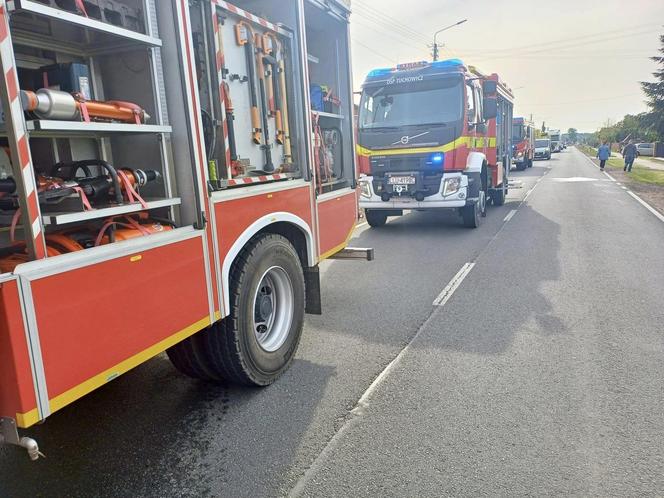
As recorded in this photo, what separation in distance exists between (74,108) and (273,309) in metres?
2.19

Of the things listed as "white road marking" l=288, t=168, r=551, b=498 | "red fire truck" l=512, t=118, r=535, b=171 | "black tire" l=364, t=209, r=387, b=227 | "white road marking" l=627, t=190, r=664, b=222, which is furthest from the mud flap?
"red fire truck" l=512, t=118, r=535, b=171

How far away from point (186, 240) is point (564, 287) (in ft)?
16.2

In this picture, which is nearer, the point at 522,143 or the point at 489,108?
the point at 489,108

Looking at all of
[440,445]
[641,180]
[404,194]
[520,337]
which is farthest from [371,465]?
[641,180]

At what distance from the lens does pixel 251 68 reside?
12.3ft

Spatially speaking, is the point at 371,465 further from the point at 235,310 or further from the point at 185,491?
the point at 235,310

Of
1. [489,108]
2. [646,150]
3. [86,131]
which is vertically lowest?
[646,150]

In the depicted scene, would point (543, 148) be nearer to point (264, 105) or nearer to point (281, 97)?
point (281, 97)

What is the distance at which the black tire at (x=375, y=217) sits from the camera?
36.8ft

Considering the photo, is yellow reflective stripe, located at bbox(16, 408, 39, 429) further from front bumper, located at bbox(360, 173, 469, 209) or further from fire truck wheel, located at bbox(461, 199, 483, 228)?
fire truck wheel, located at bbox(461, 199, 483, 228)

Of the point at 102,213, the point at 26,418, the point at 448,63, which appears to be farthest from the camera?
the point at 448,63

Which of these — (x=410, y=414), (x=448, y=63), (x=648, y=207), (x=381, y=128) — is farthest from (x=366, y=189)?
(x=648, y=207)

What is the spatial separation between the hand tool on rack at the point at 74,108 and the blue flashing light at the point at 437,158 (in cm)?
757

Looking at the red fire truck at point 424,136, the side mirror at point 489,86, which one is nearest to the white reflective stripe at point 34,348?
the red fire truck at point 424,136
